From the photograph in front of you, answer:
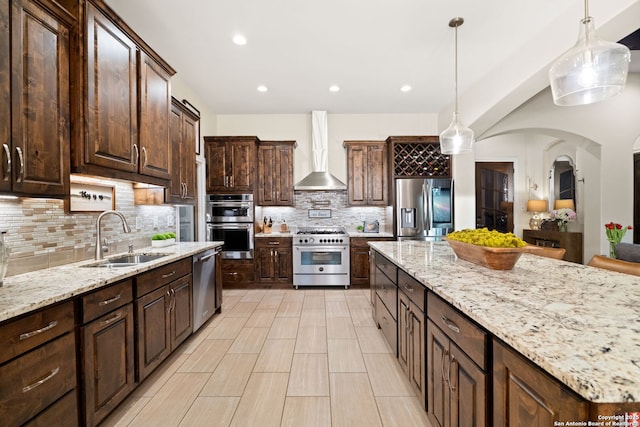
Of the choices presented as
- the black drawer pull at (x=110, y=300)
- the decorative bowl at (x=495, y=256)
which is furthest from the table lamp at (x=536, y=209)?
the black drawer pull at (x=110, y=300)

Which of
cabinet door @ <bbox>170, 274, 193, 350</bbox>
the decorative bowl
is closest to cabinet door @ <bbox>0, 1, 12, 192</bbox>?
cabinet door @ <bbox>170, 274, 193, 350</bbox>

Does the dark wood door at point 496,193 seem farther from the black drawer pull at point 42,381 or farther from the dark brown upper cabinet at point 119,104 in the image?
the black drawer pull at point 42,381

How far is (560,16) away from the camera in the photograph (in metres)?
2.49

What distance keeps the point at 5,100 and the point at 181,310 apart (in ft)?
6.09

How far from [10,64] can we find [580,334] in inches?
102

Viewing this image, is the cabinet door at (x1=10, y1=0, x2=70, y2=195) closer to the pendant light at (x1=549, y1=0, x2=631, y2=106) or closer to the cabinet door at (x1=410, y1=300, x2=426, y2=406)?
the cabinet door at (x1=410, y1=300, x2=426, y2=406)

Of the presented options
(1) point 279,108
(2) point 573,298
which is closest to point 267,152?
(1) point 279,108

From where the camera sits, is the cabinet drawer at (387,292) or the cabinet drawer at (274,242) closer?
the cabinet drawer at (387,292)

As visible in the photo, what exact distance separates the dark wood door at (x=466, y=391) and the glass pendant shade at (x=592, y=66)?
1.58 m

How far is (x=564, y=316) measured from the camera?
945 millimetres

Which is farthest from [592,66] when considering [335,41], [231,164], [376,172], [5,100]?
[231,164]

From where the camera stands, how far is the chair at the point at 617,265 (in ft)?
5.31

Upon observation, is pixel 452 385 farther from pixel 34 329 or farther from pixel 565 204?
pixel 565 204

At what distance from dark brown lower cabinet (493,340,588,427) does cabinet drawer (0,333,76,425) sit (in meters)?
1.85
